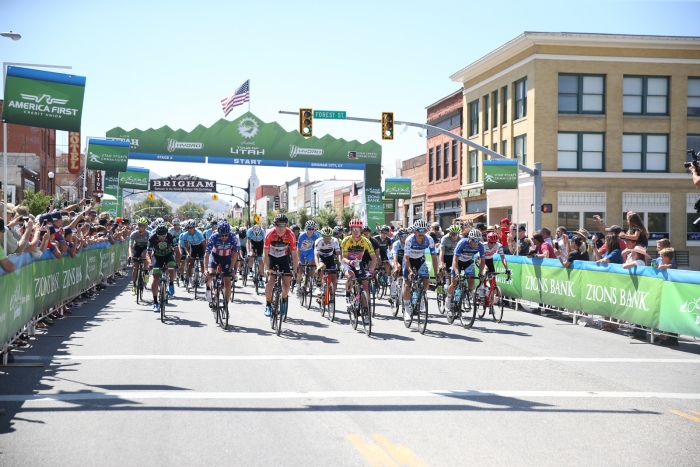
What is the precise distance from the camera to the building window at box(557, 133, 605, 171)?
1519 inches

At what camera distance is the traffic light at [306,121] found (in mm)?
26131

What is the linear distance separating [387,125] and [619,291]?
1342 cm

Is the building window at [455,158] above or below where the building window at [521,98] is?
below

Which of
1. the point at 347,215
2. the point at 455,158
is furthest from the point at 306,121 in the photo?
the point at 347,215

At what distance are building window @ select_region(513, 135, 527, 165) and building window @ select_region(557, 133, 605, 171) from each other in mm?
1813

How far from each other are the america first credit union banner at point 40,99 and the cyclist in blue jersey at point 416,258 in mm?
7203

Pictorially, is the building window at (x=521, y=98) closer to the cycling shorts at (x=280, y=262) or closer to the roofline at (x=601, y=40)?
the roofline at (x=601, y=40)

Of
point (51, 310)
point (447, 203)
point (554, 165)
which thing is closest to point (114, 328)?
point (51, 310)

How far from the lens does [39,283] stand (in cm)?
1226

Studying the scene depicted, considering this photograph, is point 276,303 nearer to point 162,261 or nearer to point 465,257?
point 162,261

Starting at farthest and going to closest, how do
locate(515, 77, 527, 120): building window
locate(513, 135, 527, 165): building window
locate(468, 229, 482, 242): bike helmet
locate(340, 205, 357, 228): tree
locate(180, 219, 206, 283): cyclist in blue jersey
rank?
locate(340, 205, 357, 228): tree, locate(515, 77, 527, 120): building window, locate(513, 135, 527, 165): building window, locate(180, 219, 206, 283): cyclist in blue jersey, locate(468, 229, 482, 242): bike helmet

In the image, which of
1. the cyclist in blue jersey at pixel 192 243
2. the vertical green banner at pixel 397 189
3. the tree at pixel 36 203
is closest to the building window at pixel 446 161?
the vertical green banner at pixel 397 189

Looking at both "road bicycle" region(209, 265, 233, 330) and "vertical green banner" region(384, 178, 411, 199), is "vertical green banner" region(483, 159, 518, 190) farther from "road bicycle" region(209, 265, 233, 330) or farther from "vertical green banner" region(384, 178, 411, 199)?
"road bicycle" region(209, 265, 233, 330)

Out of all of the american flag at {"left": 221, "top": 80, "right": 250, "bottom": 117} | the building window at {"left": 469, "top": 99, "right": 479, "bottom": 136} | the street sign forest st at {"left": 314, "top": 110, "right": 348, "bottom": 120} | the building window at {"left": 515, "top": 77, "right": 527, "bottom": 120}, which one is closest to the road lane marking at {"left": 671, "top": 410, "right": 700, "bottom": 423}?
the street sign forest st at {"left": 314, "top": 110, "right": 348, "bottom": 120}
